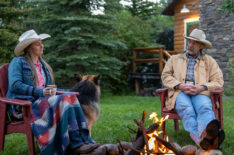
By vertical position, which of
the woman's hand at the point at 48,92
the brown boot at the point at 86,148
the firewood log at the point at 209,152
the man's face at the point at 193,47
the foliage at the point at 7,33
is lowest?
the brown boot at the point at 86,148

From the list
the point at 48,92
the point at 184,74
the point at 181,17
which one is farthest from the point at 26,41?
the point at 181,17

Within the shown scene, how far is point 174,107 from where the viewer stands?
11.7 feet

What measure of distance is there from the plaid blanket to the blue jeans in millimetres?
1123

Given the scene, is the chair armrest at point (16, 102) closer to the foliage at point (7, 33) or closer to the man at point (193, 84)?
the man at point (193, 84)

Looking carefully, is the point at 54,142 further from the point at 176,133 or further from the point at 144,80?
the point at 144,80

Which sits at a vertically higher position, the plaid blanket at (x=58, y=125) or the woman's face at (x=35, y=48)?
the woman's face at (x=35, y=48)

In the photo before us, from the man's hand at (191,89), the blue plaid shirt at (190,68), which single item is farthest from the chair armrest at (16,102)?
the blue plaid shirt at (190,68)

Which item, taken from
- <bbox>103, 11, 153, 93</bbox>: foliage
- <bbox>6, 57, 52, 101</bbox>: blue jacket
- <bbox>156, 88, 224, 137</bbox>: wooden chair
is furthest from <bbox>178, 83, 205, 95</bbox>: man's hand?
<bbox>103, 11, 153, 93</bbox>: foliage

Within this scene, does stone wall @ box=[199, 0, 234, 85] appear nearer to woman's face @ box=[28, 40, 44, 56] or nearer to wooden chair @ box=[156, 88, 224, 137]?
wooden chair @ box=[156, 88, 224, 137]

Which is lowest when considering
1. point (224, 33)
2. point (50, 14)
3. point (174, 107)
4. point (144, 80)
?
point (144, 80)

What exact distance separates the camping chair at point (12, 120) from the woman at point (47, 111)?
7cm

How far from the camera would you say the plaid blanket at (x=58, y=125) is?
269 centimetres

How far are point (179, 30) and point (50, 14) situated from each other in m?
6.37

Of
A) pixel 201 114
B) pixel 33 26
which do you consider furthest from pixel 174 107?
pixel 33 26
